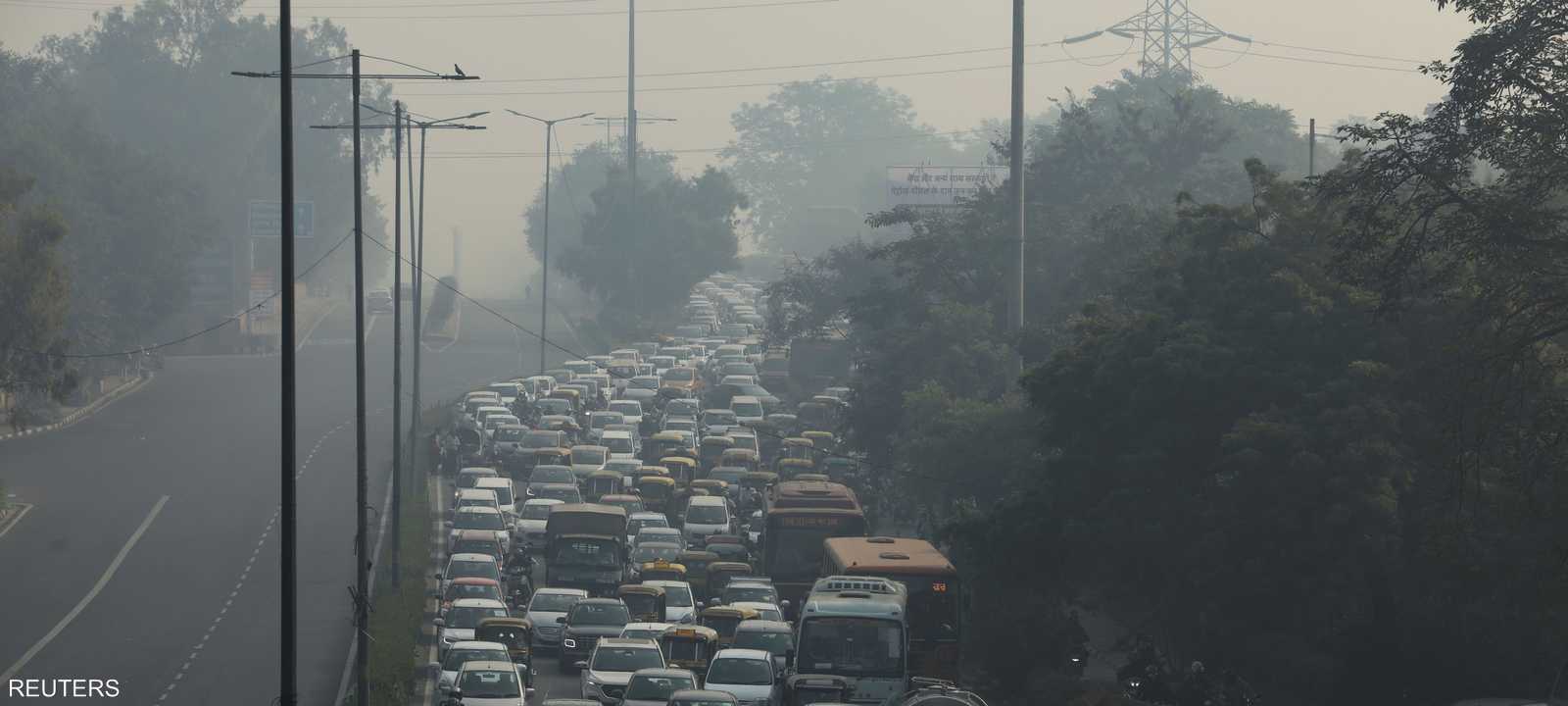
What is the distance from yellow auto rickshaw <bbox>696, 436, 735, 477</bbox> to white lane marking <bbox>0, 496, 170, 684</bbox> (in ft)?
55.4

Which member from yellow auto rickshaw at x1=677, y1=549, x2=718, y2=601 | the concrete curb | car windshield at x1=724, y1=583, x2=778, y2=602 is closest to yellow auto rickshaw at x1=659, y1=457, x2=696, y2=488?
yellow auto rickshaw at x1=677, y1=549, x2=718, y2=601

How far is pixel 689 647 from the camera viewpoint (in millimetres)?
33594

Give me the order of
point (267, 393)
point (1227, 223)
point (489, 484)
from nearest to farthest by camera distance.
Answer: point (1227, 223) → point (489, 484) → point (267, 393)

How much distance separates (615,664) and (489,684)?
7.92ft

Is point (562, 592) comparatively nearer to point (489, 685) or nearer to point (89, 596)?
point (489, 685)

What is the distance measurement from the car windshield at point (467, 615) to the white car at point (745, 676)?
8.44 metres

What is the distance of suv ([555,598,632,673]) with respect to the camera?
36.8m

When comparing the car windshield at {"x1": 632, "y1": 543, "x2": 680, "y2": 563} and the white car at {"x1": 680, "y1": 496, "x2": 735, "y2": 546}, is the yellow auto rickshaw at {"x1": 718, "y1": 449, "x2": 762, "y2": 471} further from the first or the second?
the car windshield at {"x1": 632, "y1": 543, "x2": 680, "y2": 563}

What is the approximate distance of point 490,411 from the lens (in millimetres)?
71812

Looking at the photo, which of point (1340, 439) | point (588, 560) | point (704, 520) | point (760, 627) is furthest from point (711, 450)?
point (1340, 439)

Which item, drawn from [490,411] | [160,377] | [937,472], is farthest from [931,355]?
[160,377]

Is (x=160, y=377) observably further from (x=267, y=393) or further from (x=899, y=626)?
(x=899, y=626)

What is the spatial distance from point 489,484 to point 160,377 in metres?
51.1

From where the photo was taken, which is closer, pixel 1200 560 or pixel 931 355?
pixel 1200 560
